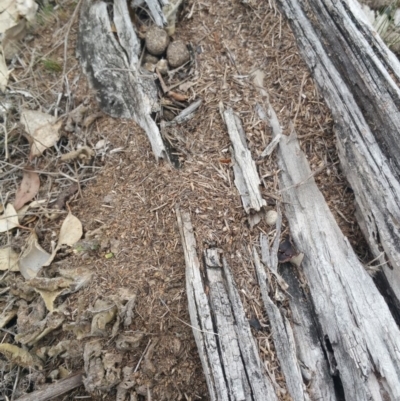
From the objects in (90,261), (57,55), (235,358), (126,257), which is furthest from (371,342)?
(57,55)

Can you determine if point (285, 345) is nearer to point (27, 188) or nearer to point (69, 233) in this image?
point (69, 233)

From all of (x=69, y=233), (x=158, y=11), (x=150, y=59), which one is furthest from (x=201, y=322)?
(x=158, y=11)

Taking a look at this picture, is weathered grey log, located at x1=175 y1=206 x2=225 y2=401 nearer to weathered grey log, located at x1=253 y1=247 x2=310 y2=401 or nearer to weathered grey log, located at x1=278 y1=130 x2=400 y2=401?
weathered grey log, located at x1=253 y1=247 x2=310 y2=401

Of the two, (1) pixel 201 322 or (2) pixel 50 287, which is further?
(2) pixel 50 287

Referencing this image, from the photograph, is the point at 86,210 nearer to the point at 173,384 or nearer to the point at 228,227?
the point at 228,227

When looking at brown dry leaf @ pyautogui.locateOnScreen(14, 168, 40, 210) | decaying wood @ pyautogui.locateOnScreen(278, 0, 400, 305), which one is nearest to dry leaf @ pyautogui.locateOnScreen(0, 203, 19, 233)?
brown dry leaf @ pyautogui.locateOnScreen(14, 168, 40, 210)

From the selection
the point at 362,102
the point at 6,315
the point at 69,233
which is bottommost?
the point at 6,315

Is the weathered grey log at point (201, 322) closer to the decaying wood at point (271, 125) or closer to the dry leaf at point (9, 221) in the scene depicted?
the decaying wood at point (271, 125)
